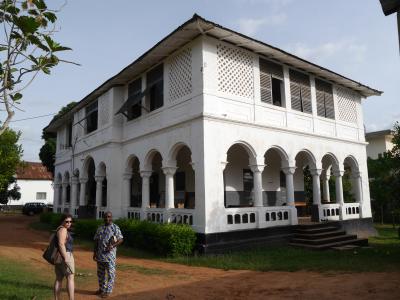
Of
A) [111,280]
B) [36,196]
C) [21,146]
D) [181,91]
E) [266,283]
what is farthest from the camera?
[36,196]

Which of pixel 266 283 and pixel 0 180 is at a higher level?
pixel 0 180

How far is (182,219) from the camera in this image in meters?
12.1

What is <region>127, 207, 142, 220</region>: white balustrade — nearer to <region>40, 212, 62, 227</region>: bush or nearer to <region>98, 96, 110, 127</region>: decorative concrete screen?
<region>98, 96, 110, 127</region>: decorative concrete screen

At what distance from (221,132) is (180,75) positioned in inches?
108

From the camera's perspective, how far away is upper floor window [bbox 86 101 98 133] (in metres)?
18.9

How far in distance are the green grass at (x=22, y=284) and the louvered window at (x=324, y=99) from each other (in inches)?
498

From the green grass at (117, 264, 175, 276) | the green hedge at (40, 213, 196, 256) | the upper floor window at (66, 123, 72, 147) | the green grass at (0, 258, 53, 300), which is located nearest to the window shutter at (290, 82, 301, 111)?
the green hedge at (40, 213, 196, 256)

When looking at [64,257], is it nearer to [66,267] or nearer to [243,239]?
[66,267]

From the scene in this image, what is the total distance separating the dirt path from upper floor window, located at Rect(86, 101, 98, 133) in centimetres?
1014

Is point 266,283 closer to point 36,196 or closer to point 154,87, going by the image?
point 154,87

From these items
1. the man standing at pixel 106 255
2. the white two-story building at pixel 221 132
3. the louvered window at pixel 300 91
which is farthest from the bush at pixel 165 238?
the louvered window at pixel 300 91

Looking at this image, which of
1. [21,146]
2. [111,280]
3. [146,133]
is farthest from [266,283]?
[21,146]

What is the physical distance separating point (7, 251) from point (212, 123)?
8.17 m

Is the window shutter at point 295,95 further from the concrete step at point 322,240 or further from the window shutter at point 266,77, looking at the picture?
the concrete step at point 322,240
